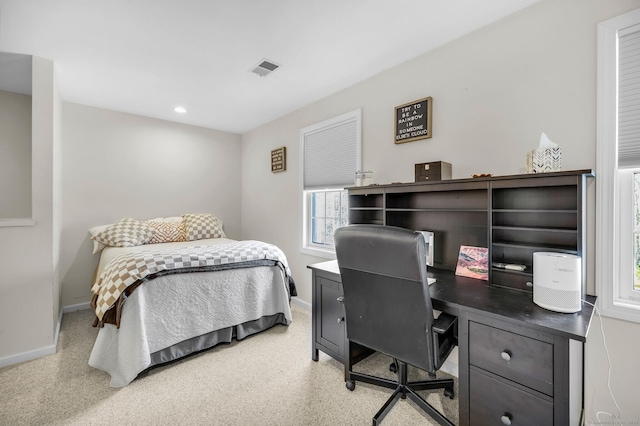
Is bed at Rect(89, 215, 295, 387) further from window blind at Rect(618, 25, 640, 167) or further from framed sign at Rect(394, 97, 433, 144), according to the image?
window blind at Rect(618, 25, 640, 167)

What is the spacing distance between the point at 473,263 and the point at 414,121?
3.98ft

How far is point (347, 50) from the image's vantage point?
7.47 feet

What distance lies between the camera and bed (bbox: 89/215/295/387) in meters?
2.04

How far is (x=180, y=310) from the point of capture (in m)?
2.30

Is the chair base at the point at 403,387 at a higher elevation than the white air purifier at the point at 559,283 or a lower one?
lower

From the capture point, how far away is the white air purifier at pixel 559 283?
4.29 ft

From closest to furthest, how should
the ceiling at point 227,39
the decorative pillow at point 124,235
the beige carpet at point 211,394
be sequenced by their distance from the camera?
the beige carpet at point 211,394 < the ceiling at point 227,39 < the decorative pillow at point 124,235

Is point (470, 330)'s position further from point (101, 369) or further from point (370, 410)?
A: point (101, 369)

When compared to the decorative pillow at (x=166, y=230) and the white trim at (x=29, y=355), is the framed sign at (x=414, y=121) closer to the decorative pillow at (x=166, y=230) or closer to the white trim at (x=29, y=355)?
the decorative pillow at (x=166, y=230)

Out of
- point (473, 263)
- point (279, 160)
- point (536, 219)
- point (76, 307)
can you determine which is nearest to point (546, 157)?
point (536, 219)

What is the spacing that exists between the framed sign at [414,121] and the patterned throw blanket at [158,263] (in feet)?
5.53

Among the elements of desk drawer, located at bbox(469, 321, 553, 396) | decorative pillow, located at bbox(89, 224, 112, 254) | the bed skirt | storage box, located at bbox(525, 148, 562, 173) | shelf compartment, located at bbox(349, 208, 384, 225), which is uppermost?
storage box, located at bbox(525, 148, 562, 173)

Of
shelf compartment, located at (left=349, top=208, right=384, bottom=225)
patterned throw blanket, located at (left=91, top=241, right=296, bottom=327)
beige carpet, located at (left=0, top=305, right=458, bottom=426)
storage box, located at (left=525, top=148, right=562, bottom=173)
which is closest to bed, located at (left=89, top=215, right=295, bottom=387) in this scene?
patterned throw blanket, located at (left=91, top=241, right=296, bottom=327)

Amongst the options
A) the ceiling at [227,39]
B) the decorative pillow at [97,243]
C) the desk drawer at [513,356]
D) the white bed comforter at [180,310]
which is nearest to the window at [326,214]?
the white bed comforter at [180,310]
